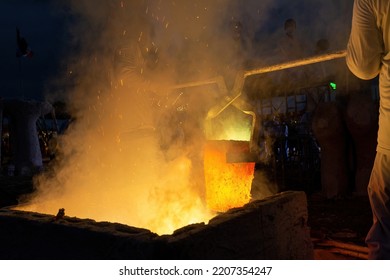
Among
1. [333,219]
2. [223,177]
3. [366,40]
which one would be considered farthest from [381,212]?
[333,219]

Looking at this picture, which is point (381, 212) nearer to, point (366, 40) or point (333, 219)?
point (366, 40)

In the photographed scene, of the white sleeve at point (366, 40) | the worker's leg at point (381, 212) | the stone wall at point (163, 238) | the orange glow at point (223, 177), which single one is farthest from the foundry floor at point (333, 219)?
the white sleeve at point (366, 40)

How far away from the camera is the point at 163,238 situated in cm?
209

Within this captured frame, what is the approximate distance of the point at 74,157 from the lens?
17.6 feet

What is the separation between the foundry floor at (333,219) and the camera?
4.71 m

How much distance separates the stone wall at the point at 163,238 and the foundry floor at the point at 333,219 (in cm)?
170

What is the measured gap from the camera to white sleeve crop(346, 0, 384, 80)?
229cm

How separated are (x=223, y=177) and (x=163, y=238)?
6.00ft

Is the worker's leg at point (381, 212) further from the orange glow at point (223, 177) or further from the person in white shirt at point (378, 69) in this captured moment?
the orange glow at point (223, 177)

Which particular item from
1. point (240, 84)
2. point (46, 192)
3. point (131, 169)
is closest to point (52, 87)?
point (131, 169)

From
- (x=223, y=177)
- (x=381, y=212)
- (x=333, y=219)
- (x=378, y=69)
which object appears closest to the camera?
(x=381, y=212)

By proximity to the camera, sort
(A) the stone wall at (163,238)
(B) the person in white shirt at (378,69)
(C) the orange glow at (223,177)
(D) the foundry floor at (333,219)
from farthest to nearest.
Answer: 1. (D) the foundry floor at (333,219)
2. (C) the orange glow at (223,177)
3. (B) the person in white shirt at (378,69)
4. (A) the stone wall at (163,238)

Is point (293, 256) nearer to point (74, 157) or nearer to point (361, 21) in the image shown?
point (361, 21)

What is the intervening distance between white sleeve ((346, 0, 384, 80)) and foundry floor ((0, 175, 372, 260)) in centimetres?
280
